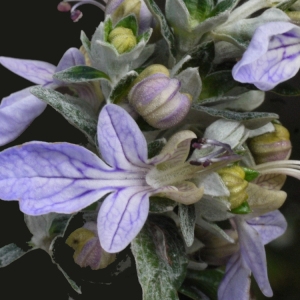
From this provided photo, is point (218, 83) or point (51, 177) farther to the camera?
point (218, 83)

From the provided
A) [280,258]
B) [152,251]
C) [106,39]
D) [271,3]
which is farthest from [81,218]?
[280,258]

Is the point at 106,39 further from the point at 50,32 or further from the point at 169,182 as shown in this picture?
the point at 50,32

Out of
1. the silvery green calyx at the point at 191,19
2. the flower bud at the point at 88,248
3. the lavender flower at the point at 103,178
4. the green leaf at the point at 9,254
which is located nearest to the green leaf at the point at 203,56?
the silvery green calyx at the point at 191,19

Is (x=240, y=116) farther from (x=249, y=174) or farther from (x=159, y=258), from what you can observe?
(x=159, y=258)

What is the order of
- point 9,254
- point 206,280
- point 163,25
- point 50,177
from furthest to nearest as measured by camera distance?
point 206,280
point 9,254
point 163,25
point 50,177

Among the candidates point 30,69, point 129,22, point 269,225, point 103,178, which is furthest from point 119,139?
point 269,225

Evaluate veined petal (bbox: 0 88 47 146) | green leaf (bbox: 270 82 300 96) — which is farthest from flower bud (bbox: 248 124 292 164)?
veined petal (bbox: 0 88 47 146)

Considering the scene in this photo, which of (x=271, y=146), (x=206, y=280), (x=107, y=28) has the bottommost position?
(x=206, y=280)
